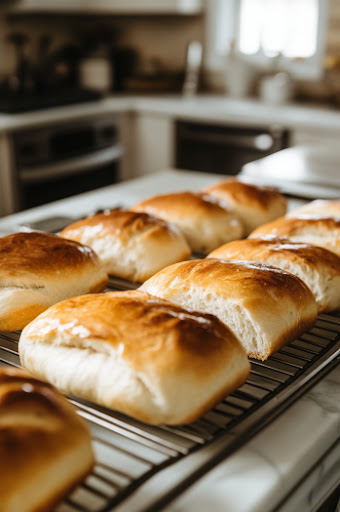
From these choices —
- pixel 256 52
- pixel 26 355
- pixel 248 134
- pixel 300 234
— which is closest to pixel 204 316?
pixel 26 355

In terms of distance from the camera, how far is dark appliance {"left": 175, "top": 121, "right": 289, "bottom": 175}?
10.8 feet

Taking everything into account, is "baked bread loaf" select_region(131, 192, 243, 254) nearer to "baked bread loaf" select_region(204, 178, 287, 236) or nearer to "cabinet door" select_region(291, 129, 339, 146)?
"baked bread loaf" select_region(204, 178, 287, 236)

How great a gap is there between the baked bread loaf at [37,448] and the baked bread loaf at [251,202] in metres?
0.92

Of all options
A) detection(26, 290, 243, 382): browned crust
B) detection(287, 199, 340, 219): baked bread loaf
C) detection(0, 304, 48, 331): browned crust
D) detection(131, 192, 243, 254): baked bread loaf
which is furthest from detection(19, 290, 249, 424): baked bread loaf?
detection(287, 199, 340, 219): baked bread loaf

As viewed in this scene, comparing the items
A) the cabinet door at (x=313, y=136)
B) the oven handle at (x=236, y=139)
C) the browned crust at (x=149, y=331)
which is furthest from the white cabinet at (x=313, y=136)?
Answer: the browned crust at (x=149, y=331)

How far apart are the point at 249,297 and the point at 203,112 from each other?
9.16ft

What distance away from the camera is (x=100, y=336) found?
719mm

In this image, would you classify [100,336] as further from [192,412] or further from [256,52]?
[256,52]

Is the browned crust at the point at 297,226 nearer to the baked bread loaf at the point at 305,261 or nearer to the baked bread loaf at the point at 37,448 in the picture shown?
the baked bread loaf at the point at 305,261

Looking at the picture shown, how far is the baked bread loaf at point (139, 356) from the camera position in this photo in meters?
0.68

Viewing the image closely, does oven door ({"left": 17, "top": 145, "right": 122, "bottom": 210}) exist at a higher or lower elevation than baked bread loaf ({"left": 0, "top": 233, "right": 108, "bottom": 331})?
lower

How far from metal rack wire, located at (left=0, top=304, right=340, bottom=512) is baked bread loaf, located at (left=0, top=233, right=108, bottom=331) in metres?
0.11

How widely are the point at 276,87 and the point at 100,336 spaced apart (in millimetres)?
3358

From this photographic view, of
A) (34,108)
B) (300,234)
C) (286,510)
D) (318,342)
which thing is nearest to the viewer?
(286,510)
